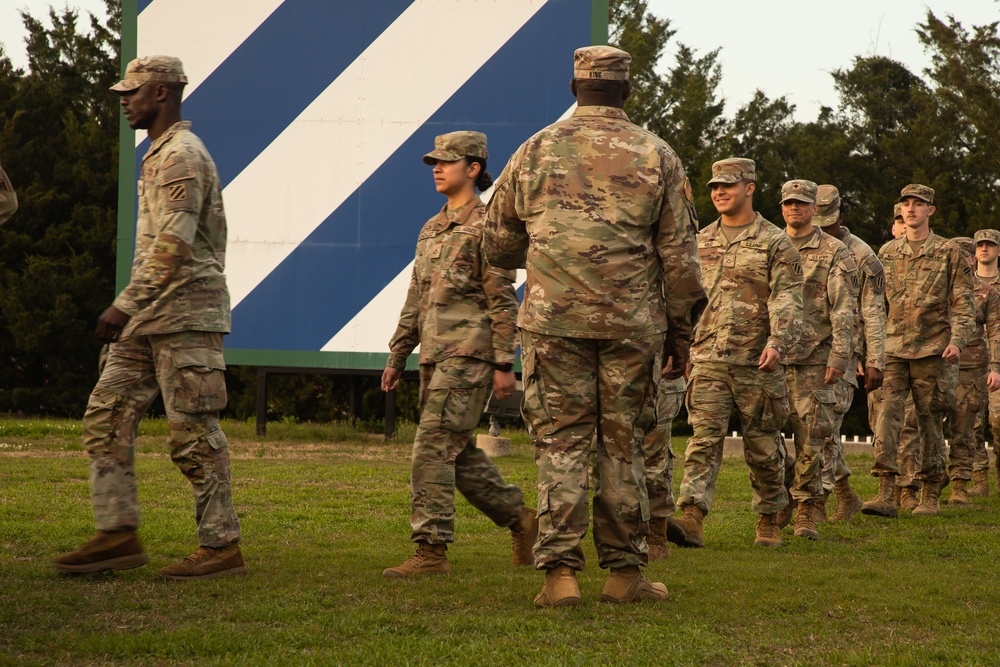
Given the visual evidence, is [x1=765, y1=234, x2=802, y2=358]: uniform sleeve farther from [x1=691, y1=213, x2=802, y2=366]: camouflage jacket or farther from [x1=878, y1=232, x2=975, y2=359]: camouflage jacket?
[x1=878, y1=232, x2=975, y2=359]: camouflage jacket

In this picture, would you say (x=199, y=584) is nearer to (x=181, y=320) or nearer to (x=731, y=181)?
(x=181, y=320)

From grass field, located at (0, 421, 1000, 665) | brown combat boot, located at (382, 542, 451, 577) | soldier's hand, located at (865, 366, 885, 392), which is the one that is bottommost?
grass field, located at (0, 421, 1000, 665)

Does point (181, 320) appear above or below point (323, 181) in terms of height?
below

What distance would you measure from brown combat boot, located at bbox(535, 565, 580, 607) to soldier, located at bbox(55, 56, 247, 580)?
4.77 feet

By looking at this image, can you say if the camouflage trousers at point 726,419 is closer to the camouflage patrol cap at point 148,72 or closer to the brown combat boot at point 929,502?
the brown combat boot at point 929,502

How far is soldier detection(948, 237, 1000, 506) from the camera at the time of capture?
1072 centimetres

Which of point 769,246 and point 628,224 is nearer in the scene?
point 628,224

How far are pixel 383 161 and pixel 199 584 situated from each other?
908cm

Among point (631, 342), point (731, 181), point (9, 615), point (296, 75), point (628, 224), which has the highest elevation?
point (296, 75)

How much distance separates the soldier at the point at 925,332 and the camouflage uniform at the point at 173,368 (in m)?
5.79

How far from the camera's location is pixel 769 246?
24.0 feet

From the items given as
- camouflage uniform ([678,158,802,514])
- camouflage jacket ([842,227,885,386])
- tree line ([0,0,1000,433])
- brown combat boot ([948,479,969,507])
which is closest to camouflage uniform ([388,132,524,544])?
camouflage uniform ([678,158,802,514])

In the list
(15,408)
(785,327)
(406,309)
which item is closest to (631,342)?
(406,309)

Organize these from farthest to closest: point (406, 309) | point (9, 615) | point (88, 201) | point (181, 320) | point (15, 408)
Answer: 1. point (88, 201)
2. point (15, 408)
3. point (406, 309)
4. point (181, 320)
5. point (9, 615)
